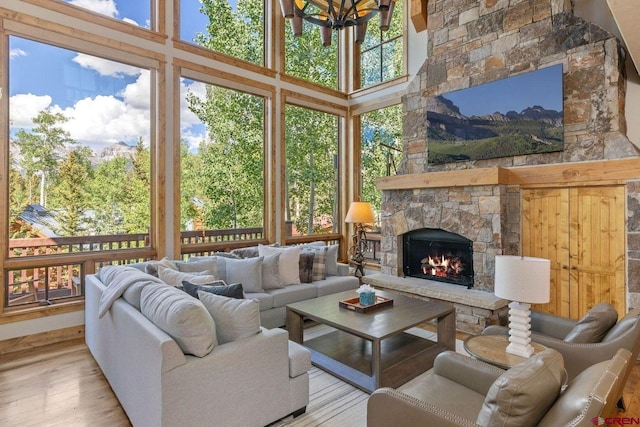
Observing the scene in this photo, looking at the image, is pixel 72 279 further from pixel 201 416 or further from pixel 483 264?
pixel 483 264

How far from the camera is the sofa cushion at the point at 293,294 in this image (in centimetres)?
400

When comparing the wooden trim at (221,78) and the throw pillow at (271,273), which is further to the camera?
the wooden trim at (221,78)

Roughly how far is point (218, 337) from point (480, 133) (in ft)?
13.8

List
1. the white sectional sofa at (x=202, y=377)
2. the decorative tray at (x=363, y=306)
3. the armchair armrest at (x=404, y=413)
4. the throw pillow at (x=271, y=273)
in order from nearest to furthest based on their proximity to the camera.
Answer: the armchair armrest at (x=404, y=413) < the white sectional sofa at (x=202, y=377) < the decorative tray at (x=363, y=306) < the throw pillow at (x=271, y=273)

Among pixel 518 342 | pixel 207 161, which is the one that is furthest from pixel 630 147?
pixel 207 161

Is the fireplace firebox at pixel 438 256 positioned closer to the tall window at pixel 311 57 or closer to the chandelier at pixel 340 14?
the chandelier at pixel 340 14

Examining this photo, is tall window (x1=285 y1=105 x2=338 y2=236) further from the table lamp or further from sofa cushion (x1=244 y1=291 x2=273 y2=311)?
the table lamp

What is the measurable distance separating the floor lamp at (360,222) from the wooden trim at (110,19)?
351 cm

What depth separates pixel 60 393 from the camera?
2.70m

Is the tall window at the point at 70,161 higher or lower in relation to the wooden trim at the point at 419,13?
lower

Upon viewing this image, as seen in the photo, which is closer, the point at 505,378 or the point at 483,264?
the point at 505,378

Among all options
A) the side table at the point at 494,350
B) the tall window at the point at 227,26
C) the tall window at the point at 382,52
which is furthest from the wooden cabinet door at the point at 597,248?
the tall window at the point at 227,26

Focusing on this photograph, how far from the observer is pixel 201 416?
1.91m

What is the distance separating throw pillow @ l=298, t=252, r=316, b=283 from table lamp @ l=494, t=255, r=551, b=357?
268cm
